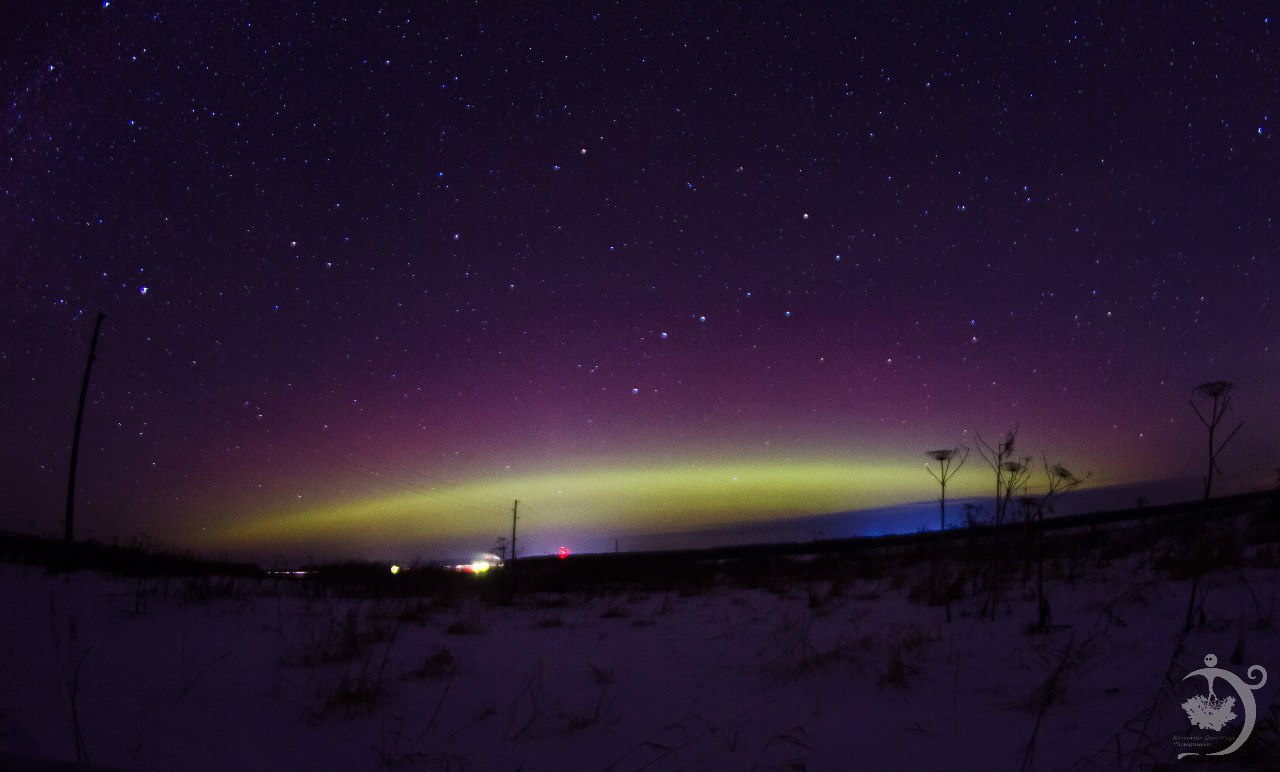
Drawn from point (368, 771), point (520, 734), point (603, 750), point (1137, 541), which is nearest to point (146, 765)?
point (368, 771)

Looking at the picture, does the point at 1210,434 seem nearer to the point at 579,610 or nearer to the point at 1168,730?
the point at 1168,730

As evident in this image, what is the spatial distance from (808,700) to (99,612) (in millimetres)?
7034

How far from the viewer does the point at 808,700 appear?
11.2 ft
